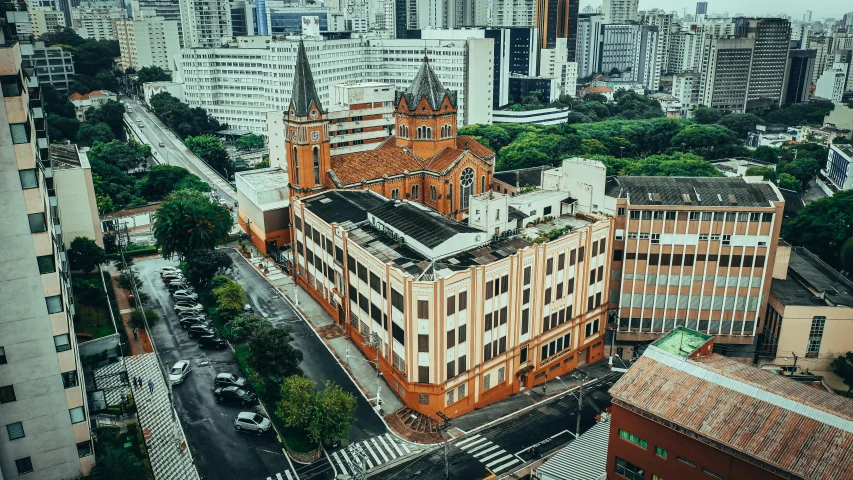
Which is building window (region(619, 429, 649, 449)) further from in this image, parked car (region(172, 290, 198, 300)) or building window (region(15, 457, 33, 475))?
parked car (region(172, 290, 198, 300))

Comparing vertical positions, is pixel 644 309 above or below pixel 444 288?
below

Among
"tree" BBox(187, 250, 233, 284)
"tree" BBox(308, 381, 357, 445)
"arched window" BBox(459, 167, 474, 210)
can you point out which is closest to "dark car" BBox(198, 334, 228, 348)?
"tree" BBox(187, 250, 233, 284)

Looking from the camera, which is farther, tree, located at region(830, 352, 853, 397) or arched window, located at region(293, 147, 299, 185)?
arched window, located at region(293, 147, 299, 185)

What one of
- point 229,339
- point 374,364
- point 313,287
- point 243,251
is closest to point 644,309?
point 374,364

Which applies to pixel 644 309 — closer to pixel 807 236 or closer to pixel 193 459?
pixel 807 236

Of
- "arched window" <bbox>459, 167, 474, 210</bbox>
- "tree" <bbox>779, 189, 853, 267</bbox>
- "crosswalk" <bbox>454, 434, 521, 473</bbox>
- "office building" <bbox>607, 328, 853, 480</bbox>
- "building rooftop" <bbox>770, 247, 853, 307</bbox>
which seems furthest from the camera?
"tree" <bbox>779, 189, 853, 267</bbox>

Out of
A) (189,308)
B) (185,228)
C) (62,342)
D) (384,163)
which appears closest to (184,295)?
(189,308)
